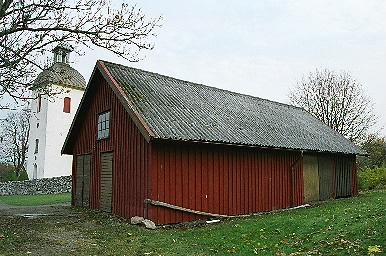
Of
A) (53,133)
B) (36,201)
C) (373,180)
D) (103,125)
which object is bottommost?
(36,201)

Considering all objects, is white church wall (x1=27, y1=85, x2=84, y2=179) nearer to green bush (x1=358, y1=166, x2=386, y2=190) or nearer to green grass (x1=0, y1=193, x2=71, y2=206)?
green grass (x1=0, y1=193, x2=71, y2=206)

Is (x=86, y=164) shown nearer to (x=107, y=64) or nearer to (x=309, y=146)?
(x=107, y=64)

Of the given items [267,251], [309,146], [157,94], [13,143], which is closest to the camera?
[267,251]

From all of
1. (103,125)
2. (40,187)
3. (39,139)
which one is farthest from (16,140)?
(103,125)

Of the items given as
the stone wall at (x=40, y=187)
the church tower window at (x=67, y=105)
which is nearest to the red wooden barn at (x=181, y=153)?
the stone wall at (x=40, y=187)

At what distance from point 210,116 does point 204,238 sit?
7.45 m

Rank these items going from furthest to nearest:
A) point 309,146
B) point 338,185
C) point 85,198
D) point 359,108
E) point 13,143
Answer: point 13,143 < point 359,108 < point 338,185 < point 309,146 < point 85,198

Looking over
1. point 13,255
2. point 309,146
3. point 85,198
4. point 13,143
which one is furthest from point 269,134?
point 13,143

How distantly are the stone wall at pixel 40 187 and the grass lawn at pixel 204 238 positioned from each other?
19.6 m

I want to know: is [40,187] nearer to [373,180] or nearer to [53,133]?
[53,133]

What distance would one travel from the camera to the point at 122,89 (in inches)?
624

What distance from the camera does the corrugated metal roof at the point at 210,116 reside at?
15242 mm

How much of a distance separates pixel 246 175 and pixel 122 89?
6.16 m

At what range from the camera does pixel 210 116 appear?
702 inches
